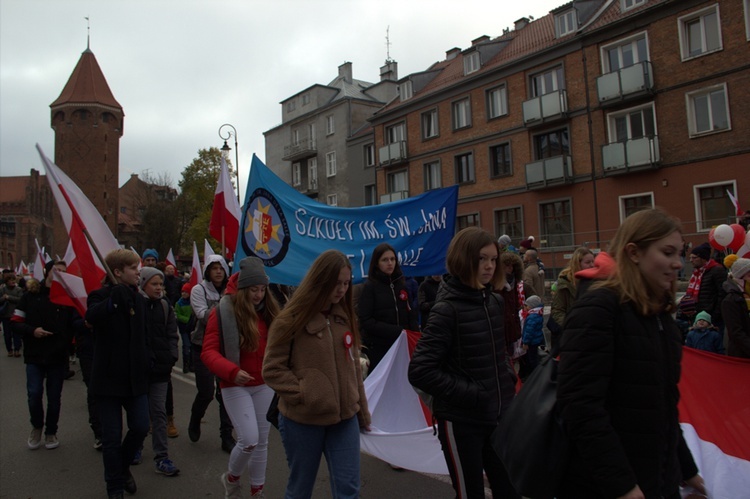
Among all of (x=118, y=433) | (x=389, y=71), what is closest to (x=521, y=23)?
(x=389, y=71)

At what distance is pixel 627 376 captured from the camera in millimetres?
2154

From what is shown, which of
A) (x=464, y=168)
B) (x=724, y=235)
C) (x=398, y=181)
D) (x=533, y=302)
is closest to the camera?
(x=533, y=302)

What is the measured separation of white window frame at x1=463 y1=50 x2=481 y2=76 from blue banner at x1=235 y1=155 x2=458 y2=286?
1056 inches

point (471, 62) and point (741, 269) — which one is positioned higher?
point (471, 62)

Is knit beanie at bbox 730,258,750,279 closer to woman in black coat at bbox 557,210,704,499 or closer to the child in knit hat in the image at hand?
the child in knit hat

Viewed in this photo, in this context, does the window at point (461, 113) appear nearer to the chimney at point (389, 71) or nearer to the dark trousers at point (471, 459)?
the chimney at point (389, 71)

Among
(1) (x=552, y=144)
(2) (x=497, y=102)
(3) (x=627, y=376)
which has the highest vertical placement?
(2) (x=497, y=102)

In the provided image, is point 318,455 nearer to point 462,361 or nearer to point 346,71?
point 462,361

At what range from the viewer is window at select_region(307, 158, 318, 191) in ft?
150

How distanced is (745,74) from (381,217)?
2065cm

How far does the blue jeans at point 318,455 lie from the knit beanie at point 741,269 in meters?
4.65

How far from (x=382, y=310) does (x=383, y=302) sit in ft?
0.28

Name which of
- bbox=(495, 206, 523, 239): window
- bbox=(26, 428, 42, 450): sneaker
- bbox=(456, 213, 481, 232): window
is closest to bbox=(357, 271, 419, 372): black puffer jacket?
bbox=(26, 428, 42, 450): sneaker

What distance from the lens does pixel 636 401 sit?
2156mm
